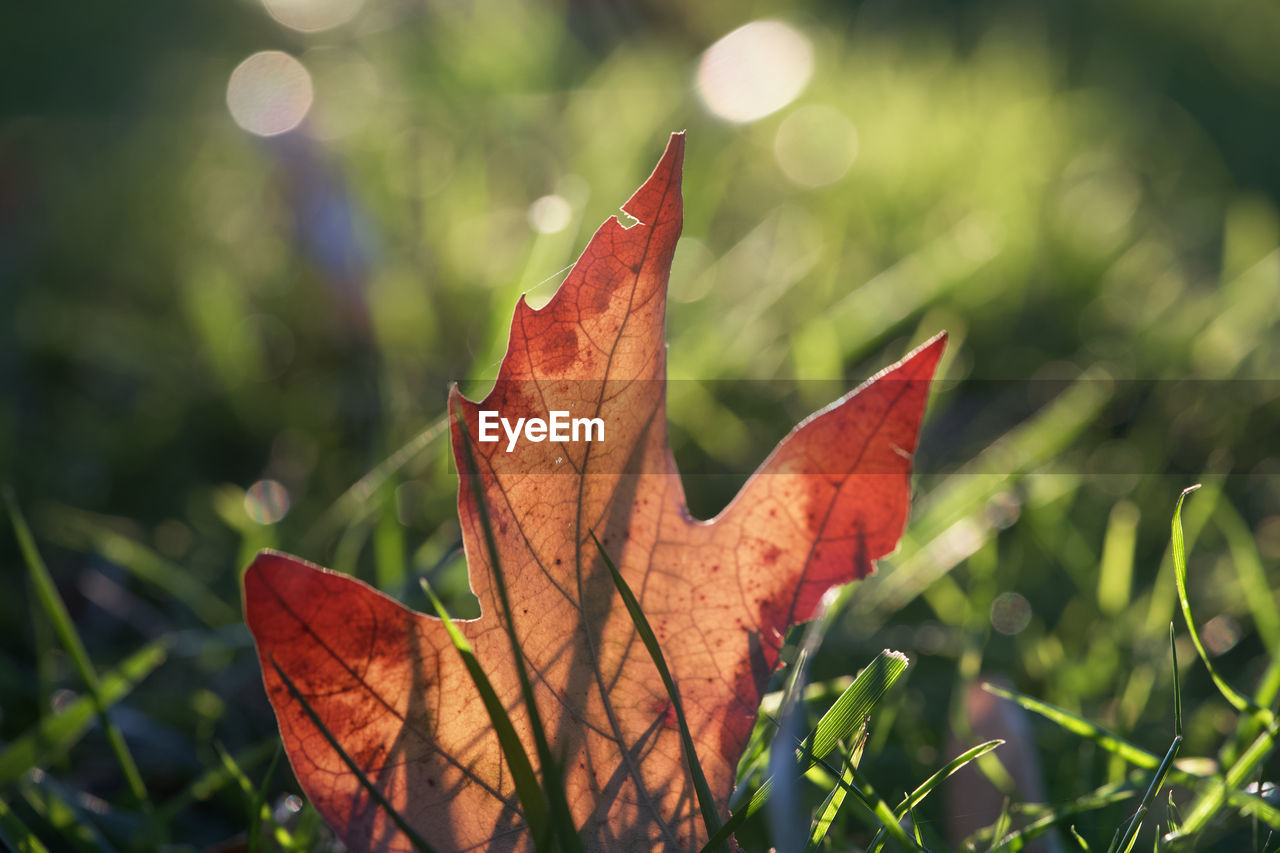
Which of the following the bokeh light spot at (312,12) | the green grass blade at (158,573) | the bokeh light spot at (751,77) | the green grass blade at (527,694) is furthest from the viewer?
the bokeh light spot at (312,12)

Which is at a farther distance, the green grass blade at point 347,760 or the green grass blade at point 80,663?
the green grass blade at point 80,663

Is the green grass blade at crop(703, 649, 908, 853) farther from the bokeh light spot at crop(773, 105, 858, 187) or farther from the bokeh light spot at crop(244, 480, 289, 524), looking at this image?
the bokeh light spot at crop(773, 105, 858, 187)

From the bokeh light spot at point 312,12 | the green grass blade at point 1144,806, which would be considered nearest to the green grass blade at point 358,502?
the green grass blade at point 1144,806

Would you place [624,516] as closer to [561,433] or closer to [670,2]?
[561,433]

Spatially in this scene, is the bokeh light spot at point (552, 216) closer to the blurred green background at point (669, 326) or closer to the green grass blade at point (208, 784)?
the blurred green background at point (669, 326)

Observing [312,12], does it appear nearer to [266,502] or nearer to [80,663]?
[266,502]

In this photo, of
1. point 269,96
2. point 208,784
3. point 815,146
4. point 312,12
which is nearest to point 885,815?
point 208,784
